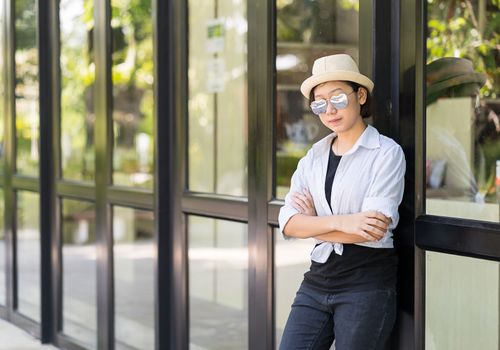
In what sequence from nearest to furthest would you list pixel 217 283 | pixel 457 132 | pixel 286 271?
pixel 457 132
pixel 286 271
pixel 217 283

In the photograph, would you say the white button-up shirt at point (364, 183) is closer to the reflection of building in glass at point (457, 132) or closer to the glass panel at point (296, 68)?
the reflection of building in glass at point (457, 132)

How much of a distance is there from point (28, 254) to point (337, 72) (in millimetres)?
4297

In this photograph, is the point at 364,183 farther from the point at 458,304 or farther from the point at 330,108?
the point at 458,304

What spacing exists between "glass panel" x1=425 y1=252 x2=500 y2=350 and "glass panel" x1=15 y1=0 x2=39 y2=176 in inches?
145

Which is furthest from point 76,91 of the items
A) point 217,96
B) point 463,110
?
point 463,110

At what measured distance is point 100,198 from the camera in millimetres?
5160

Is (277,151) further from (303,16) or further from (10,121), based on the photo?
(10,121)

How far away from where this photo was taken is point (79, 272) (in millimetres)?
5656

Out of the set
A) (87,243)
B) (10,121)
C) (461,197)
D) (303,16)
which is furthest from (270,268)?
(10,121)

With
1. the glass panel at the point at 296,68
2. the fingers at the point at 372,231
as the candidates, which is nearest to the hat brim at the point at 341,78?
the fingers at the point at 372,231

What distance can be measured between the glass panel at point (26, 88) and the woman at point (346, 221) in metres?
3.58

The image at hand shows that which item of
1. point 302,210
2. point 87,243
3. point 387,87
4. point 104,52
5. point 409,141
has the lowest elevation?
point 87,243

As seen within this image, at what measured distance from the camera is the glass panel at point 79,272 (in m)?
5.45

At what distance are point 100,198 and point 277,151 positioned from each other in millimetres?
1791
